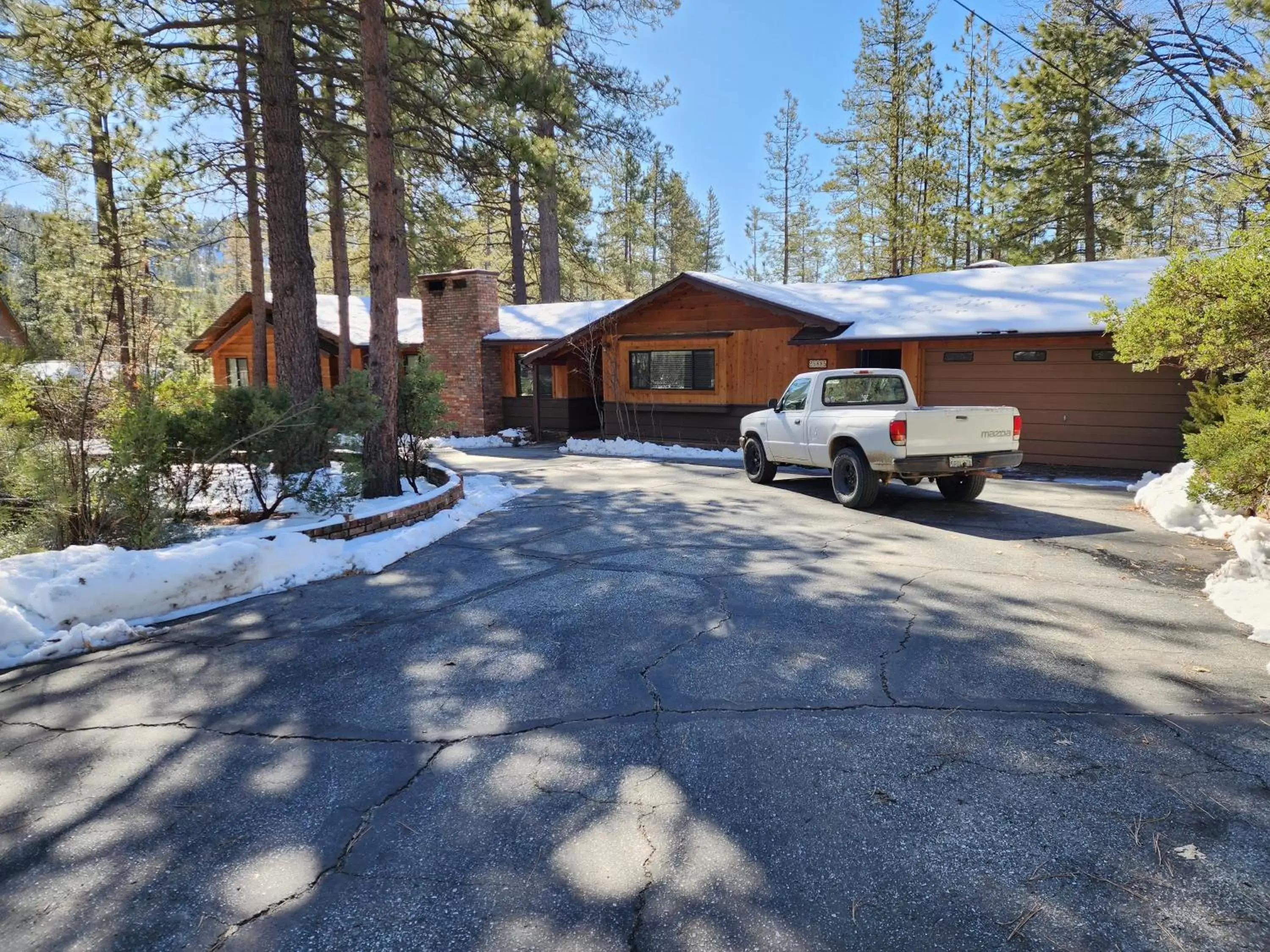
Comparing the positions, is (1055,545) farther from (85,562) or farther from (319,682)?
(85,562)

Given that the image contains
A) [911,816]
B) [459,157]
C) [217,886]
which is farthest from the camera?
[459,157]

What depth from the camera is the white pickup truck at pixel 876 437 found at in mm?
8664

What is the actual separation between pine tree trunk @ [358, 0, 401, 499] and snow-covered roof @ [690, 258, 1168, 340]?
9267 millimetres

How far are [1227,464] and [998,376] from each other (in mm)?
7026

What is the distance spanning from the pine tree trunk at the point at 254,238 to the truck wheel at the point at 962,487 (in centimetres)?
1282

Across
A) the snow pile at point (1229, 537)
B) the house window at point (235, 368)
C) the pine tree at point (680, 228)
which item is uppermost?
the pine tree at point (680, 228)

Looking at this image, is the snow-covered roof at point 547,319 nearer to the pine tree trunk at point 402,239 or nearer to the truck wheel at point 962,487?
the pine tree trunk at point 402,239

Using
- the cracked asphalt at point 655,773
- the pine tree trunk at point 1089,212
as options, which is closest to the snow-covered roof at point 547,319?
the cracked asphalt at point 655,773

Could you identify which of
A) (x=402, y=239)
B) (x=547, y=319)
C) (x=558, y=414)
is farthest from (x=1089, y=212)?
(x=402, y=239)

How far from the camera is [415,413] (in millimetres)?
9773

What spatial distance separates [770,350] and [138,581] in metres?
14.1

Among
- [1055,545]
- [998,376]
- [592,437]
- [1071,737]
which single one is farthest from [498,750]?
[592,437]

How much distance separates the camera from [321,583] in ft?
20.6

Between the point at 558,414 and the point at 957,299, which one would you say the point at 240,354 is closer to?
the point at 558,414
